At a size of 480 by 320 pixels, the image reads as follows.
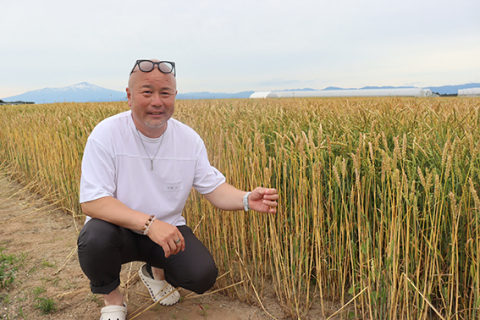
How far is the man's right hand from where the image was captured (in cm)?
124

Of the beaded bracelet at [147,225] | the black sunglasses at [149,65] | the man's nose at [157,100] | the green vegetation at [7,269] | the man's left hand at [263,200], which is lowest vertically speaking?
the green vegetation at [7,269]

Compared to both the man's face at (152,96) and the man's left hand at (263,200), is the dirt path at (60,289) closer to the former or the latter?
the man's left hand at (263,200)

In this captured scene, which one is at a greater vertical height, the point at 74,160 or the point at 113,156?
the point at 113,156

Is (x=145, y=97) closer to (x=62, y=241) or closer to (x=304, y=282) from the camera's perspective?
(x=304, y=282)

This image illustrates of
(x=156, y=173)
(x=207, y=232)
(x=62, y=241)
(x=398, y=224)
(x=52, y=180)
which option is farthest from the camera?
(x=52, y=180)

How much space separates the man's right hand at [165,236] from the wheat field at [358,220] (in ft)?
1.25

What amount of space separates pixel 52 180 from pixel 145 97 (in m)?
2.48

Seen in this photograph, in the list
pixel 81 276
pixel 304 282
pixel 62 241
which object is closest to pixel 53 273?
pixel 81 276

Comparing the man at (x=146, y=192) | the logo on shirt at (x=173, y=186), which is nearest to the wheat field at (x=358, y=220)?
the man at (x=146, y=192)

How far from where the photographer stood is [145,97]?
1343 millimetres

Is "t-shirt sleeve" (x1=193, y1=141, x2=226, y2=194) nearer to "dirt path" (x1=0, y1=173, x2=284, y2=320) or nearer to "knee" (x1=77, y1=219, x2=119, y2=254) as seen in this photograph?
"knee" (x1=77, y1=219, x2=119, y2=254)

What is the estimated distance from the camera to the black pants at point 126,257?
1.33 m

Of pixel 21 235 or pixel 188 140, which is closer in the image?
pixel 188 140

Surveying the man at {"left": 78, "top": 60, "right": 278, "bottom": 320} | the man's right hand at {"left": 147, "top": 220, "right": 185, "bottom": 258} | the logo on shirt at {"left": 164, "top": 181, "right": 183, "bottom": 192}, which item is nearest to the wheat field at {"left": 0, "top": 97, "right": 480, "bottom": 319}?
the man at {"left": 78, "top": 60, "right": 278, "bottom": 320}
